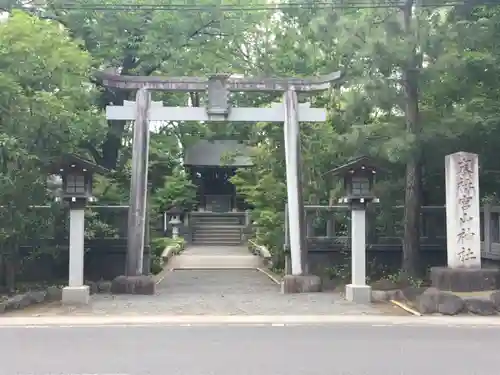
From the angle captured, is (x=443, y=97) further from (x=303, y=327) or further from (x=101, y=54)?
(x=101, y=54)

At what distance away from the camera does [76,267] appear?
1588 cm

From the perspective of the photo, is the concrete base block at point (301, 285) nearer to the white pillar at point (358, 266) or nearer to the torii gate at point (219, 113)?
the torii gate at point (219, 113)

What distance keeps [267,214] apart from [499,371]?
15.7 m

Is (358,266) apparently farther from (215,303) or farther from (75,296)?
(75,296)

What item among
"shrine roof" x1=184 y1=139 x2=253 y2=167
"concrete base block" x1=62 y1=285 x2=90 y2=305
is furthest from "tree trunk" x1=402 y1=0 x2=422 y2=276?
"shrine roof" x1=184 y1=139 x2=253 y2=167

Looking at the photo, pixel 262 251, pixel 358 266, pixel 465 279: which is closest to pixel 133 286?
pixel 358 266

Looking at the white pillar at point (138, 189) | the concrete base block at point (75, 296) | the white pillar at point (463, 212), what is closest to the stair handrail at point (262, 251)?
the white pillar at point (138, 189)

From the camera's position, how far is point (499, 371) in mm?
8023

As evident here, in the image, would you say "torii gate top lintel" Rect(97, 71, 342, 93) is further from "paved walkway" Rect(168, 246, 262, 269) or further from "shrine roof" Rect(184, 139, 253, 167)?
"shrine roof" Rect(184, 139, 253, 167)

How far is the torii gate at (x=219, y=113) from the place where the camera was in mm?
18266

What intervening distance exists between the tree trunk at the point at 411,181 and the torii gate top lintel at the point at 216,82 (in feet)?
7.59

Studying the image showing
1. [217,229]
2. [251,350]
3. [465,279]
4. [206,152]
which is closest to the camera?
[251,350]

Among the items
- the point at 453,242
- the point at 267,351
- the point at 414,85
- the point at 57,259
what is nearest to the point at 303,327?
the point at 267,351

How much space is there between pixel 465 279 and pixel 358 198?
133 inches
